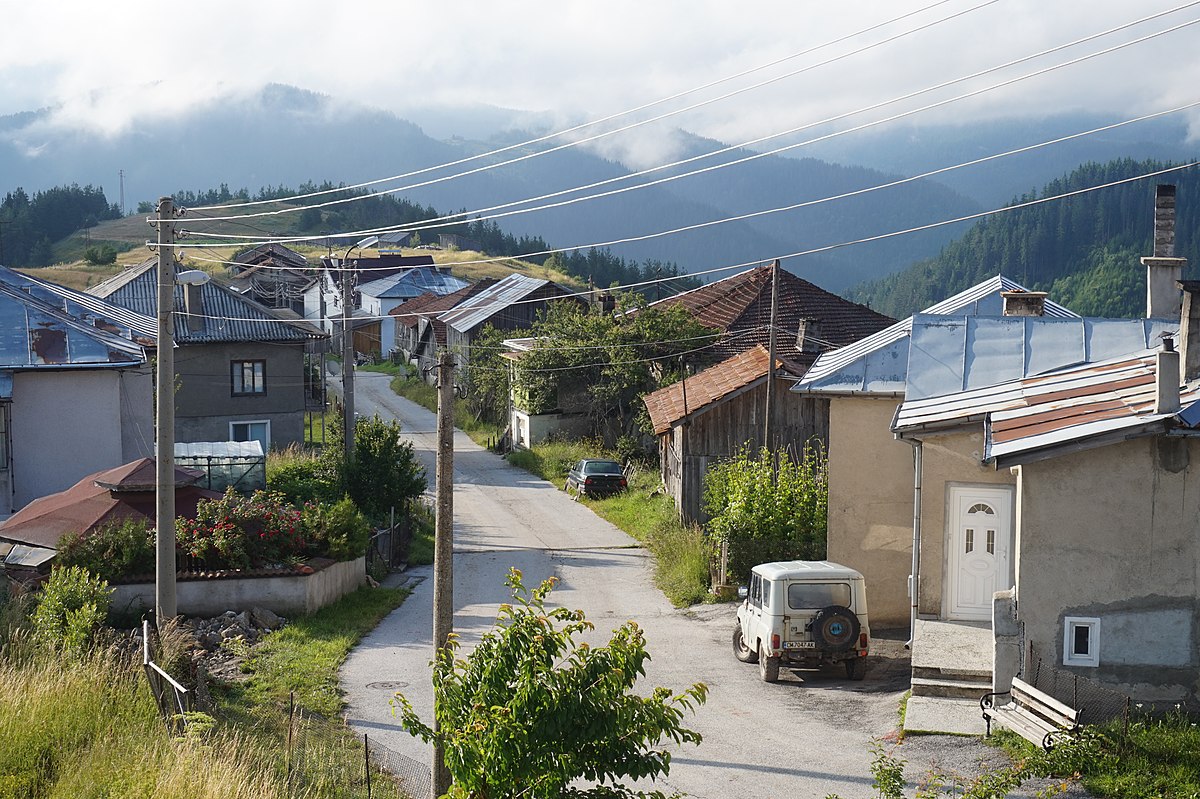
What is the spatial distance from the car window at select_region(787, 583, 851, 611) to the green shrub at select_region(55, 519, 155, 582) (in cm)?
1155

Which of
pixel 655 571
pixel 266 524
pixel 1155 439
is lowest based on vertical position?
pixel 655 571

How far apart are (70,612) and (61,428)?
14259 mm

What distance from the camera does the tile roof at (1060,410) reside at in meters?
13.6

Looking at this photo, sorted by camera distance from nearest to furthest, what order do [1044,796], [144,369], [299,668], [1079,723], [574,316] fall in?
[1044,796]
[1079,723]
[299,668]
[144,369]
[574,316]

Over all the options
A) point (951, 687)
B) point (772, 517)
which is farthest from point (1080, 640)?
point (772, 517)

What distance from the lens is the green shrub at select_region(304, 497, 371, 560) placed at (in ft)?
76.8

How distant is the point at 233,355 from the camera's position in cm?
4234

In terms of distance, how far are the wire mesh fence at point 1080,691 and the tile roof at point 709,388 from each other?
16.7 m

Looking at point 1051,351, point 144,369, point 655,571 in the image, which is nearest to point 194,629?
point 655,571

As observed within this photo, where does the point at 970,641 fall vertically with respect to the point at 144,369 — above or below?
below

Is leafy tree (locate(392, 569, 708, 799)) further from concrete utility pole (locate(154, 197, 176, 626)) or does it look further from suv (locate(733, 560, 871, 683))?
concrete utility pole (locate(154, 197, 176, 626))

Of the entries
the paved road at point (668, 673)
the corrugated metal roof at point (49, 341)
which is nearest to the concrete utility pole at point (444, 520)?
the paved road at point (668, 673)

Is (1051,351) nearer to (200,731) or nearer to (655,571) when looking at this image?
(655,571)

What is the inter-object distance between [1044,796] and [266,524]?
1554 cm
